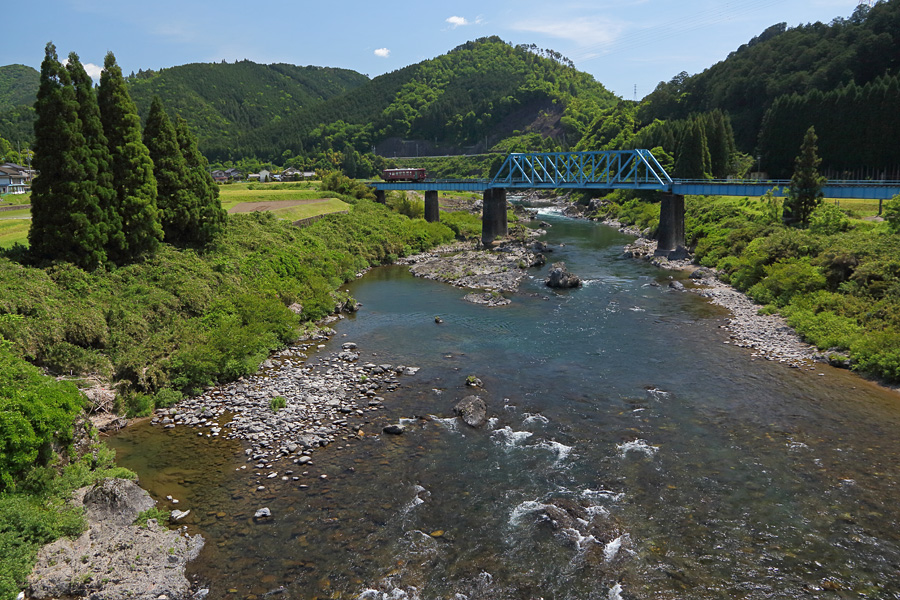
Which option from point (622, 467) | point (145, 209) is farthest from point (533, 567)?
point (145, 209)

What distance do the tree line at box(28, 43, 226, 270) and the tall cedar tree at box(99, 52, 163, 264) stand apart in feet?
0.16

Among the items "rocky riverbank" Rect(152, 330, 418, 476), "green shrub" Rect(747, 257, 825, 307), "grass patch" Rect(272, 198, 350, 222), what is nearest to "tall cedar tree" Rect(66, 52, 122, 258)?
"rocky riverbank" Rect(152, 330, 418, 476)

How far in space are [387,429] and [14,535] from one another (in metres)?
11.7

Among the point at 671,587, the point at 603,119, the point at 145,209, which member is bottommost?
the point at 671,587

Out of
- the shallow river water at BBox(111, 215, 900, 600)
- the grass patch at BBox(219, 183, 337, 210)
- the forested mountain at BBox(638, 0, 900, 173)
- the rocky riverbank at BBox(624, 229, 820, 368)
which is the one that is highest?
the forested mountain at BBox(638, 0, 900, 173)

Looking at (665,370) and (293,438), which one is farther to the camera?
(665,370)

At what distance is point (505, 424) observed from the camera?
22391mm

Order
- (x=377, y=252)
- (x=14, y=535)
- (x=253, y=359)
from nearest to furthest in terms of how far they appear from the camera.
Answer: (x=14, y=535) < (x=253, y=359) < (x=377, y=252)

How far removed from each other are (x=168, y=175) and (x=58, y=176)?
28.6ft

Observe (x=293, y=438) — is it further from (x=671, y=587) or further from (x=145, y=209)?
(x=145, y=209)

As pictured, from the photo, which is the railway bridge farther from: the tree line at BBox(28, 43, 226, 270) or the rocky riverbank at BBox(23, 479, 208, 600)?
the rocky riverbank at BBox(23, 479, 208, 600)

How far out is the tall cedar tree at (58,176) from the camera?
2741cm

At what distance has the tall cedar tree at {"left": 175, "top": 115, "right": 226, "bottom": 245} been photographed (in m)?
38.6

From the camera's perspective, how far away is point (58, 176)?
2780 centimetres
